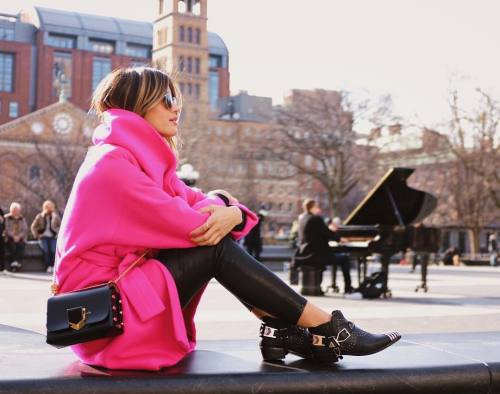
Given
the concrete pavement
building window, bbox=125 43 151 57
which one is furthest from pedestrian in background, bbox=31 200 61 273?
building window, bbox=125 43 151 57

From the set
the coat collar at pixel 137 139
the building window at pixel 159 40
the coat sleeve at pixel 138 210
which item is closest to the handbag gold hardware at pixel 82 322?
the coat sleeve at pixel 138 210

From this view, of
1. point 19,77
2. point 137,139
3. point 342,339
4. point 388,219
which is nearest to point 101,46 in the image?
point 19,77

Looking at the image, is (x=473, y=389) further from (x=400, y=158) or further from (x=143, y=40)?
(x=143, y=40)

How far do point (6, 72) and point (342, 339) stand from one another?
90610mm

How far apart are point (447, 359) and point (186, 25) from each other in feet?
310

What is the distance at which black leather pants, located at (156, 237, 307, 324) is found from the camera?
325 centimetres

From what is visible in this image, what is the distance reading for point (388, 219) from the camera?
13367 millimetres

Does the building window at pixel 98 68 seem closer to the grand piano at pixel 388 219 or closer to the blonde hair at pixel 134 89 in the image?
the grand piano at pixel 388 219

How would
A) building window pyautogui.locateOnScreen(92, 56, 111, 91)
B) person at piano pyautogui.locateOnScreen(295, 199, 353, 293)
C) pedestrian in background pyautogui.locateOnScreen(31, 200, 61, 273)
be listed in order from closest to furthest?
person at piano pyautogui.locateOnScreen(295, 199, 353, 293) < pedestrian in background pyautogui.locateOnScreen(31, 200, 61, 273) < building window pyautogui.locateOnScreen(92, 56, 111, 91)

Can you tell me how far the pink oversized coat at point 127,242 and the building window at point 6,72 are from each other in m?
89.4

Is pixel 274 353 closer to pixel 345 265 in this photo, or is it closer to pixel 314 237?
pixel 314 237

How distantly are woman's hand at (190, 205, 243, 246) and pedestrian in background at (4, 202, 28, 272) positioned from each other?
1729cm

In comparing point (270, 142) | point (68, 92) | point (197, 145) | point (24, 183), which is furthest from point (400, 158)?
point (68, 92)

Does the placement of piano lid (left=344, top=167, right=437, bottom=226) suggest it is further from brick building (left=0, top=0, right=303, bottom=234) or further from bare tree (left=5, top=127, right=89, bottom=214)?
brick building (left=0, top=0, right=303, bottom=234)
